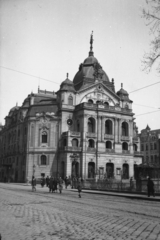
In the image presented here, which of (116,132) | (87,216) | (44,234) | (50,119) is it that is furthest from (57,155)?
(44,234)

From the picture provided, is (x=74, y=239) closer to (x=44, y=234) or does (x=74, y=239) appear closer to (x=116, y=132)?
(x=44, y=234)

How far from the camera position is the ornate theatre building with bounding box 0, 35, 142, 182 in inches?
2050

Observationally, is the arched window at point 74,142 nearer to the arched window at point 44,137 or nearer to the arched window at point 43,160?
the arched window at point 44,137

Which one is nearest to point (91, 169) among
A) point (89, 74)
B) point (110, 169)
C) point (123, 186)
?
point (110, 169)

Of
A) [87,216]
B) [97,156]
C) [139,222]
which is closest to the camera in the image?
[139,222]

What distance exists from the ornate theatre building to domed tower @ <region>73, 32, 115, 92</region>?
0.27 metres

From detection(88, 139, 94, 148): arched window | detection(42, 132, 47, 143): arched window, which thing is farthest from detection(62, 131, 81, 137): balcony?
detection(42, 132, 47, 143): arched window

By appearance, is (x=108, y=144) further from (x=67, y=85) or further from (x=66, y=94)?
(x=67, y=85)

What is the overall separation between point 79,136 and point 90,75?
15783 mm

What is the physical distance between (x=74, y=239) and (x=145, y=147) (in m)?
83.7

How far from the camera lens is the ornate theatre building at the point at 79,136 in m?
52.1

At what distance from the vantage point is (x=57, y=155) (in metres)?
53.1

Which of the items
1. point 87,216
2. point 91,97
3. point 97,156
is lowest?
point 87,216

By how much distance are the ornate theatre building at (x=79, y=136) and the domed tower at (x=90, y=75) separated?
10.8 inches
